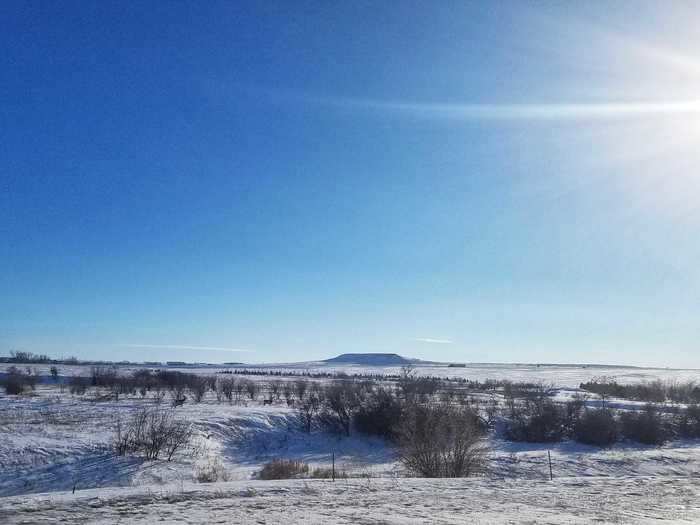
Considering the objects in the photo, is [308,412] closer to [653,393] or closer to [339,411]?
[339,411]

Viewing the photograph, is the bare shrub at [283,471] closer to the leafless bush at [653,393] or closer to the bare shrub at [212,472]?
the bare shrub at [212,472]

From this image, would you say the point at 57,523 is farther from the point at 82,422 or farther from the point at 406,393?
the point at 406,393

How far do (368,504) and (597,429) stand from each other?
3458 cm

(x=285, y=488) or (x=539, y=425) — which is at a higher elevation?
(x=285, y=488)

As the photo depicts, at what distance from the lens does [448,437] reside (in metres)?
21.5

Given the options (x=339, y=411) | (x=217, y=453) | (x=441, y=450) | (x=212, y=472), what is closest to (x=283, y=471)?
(x=212, y=472)

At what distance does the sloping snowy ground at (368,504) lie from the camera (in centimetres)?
967

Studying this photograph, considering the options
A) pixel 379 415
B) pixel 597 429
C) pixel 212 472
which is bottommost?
pixel 597 429

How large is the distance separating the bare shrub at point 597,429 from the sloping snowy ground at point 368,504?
27644mm

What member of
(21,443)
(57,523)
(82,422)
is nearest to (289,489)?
(57,523)

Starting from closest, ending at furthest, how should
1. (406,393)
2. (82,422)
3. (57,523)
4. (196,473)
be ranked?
(57,523)
(196,473)
(82,422)
(406,393)

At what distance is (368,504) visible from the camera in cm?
1123

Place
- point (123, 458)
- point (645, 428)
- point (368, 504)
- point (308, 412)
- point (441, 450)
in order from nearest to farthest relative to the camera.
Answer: point (368, 504), point (441, 450), point (123, 458), point (645, 428), point (308, 412)

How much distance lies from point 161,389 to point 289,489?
58.3 meters
